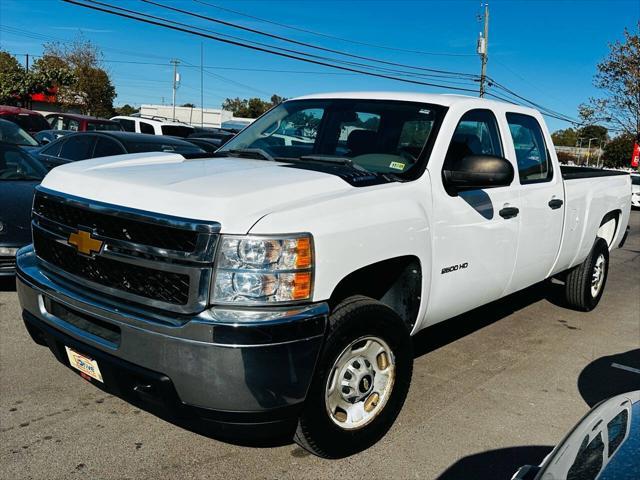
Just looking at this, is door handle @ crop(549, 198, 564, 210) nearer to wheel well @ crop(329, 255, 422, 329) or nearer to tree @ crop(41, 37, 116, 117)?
wheel well @ crop(329, 255, 422, 329)

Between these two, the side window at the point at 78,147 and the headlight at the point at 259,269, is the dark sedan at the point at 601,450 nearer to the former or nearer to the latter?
the headlight at the point at 259,269

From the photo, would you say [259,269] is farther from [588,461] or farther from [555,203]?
[555,203]

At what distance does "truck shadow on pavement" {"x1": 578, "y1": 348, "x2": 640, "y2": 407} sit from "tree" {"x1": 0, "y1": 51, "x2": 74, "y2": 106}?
1732 inches

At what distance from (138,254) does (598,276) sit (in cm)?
569

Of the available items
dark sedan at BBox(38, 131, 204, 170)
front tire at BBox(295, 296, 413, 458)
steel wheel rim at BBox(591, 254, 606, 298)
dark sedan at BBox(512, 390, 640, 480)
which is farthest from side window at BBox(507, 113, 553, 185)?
dark sedan at BBox(38, 131, 204, 170)

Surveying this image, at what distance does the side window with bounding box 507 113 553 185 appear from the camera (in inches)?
193

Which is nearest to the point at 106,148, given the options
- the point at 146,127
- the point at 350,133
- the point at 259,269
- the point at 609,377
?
the point at 350,133

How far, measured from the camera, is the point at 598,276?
6.87 meters

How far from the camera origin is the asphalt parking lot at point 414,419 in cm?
322

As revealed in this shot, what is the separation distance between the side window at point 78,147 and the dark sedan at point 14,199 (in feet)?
6.64

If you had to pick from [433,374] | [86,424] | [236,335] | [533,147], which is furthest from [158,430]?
[533,147]

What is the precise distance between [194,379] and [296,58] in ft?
75.5

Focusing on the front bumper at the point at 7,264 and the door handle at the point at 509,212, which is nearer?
the door handle at the point at 509,212

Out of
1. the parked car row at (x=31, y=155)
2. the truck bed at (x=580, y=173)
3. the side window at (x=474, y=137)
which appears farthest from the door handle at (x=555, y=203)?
the parked car row at (x=31, y=155)
